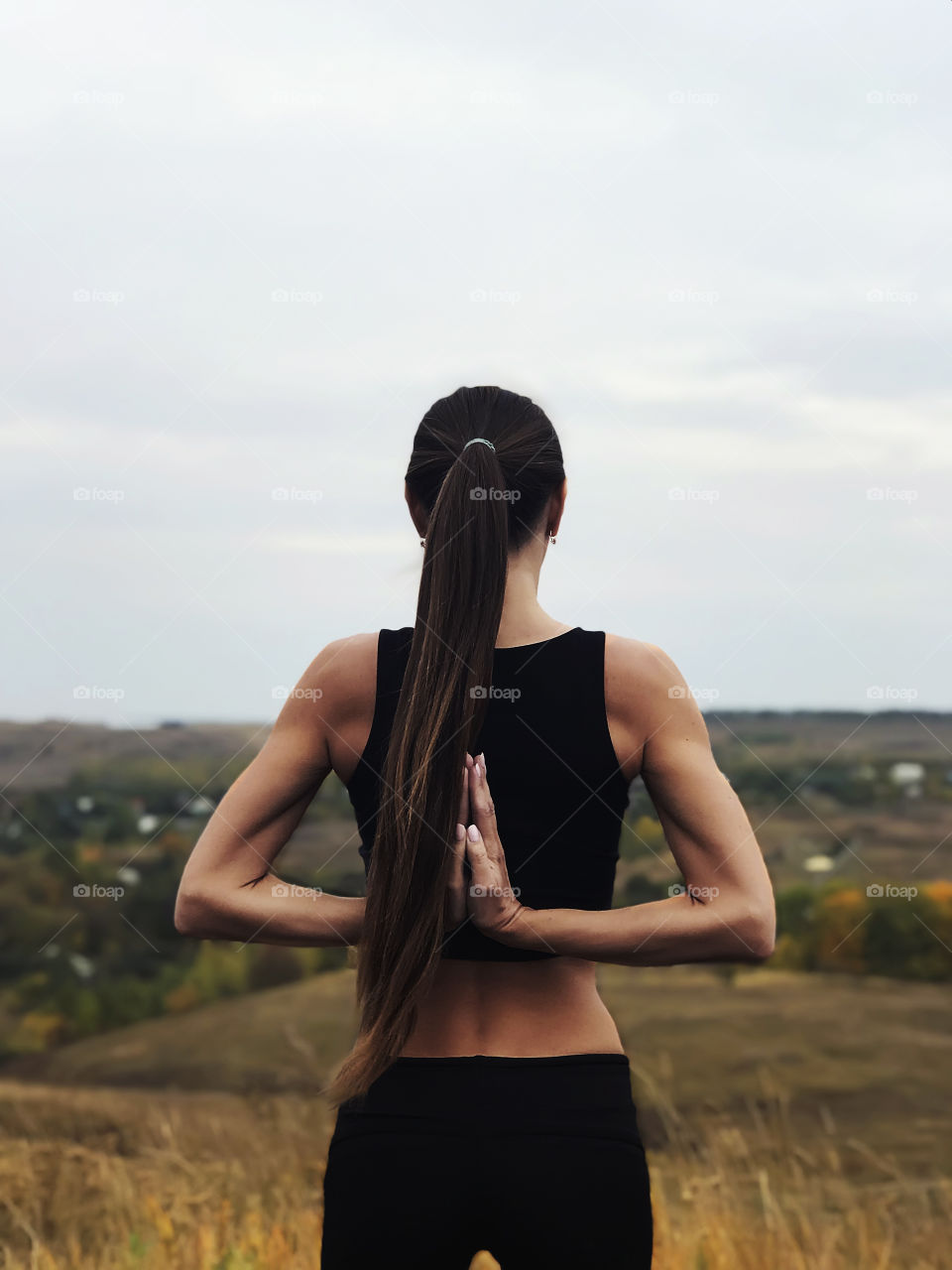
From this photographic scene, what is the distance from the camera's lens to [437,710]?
2.23 metres

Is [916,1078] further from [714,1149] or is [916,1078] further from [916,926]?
[714,1149]

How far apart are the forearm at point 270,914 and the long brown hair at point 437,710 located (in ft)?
0.26

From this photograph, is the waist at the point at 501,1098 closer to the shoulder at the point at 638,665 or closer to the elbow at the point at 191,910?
the elbow at the point at 191,910

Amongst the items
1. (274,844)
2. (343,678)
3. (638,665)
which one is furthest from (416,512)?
(274,844)

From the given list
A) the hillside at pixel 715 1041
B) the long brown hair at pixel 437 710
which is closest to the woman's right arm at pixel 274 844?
the long brown hair at pixel 437 710

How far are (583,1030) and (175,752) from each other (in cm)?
1398

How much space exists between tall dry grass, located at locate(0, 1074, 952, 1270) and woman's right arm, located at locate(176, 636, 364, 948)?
236 centimetres

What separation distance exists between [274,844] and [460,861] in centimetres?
45

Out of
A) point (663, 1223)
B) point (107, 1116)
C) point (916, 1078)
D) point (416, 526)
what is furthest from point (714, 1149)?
point (916, 1078)

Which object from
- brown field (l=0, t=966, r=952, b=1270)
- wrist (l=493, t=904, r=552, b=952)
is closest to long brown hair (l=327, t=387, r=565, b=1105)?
wrist (l=493, t=904, r=552, b=952)

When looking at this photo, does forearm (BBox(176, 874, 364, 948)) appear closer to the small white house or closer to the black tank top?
the black tank top

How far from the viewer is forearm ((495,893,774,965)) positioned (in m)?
2.19

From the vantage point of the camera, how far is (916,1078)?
12.9 m

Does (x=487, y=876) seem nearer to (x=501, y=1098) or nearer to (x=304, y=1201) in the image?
(x=501, y=1098)
